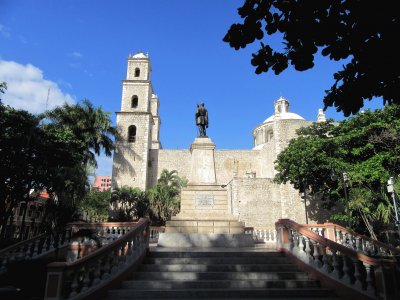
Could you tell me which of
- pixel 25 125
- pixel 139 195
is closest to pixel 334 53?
pixel 25 125

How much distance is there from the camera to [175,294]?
6094 mm

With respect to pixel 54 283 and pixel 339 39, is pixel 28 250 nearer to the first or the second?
pixel 54 283

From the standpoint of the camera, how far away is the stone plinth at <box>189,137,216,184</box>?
13112 millimetres

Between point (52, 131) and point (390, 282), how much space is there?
18380 mm

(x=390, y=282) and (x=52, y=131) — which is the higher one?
(x=52, y=131)

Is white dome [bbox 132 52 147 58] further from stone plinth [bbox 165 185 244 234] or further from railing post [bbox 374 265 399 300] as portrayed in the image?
railing post [bbox 374 265 399 300]

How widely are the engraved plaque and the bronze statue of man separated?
10.0ft

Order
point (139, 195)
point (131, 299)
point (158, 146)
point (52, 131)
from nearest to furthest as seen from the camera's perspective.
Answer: point (131, 299) → point (52, 131) → point (139, 195) → point (158, 146)

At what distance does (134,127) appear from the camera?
38656 millimetres

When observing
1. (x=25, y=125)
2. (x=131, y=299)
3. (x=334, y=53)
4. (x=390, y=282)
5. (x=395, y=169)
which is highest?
(x=25, y=125)

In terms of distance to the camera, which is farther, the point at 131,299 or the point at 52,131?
the point at 52,131

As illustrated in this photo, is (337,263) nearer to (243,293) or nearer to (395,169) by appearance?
(243,293)

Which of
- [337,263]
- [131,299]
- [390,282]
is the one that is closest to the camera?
[390,282]

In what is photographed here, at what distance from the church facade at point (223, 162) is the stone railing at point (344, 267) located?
81.3 ft
